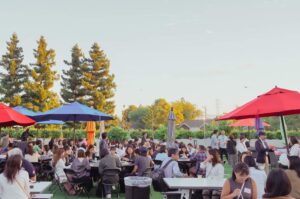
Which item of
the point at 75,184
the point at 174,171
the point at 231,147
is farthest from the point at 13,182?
the point at 231,147

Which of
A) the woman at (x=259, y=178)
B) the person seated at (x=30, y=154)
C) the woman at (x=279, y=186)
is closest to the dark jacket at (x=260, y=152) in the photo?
the woman at (x=259, y=178)

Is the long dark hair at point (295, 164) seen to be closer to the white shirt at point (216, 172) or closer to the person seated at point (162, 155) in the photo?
the white shirt at point (216, 172)

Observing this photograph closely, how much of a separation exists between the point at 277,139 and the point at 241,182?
28.8 metres

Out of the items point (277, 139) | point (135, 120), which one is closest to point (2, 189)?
point (277, 139)

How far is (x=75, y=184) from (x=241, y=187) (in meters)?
5.64

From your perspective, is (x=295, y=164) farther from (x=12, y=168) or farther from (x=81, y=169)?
(x=81, y=169)

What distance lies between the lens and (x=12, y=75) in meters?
41.8

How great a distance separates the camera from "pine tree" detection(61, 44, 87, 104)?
44.5 metres

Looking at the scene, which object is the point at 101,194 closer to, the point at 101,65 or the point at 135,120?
the point at 101,65

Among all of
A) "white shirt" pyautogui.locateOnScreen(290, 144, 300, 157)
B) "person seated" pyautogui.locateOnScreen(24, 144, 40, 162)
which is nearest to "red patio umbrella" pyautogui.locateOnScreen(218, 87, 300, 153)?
"white shirt" pyautogui.locateOnScreen(290, 144, 300, 157)

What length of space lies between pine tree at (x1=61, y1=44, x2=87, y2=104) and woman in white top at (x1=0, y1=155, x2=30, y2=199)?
130 feet

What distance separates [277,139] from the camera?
107 feet

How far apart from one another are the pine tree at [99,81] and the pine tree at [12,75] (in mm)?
6990

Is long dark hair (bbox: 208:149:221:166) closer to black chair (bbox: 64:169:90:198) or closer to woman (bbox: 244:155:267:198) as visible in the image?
woman (bbox: 244:155:267:198)
